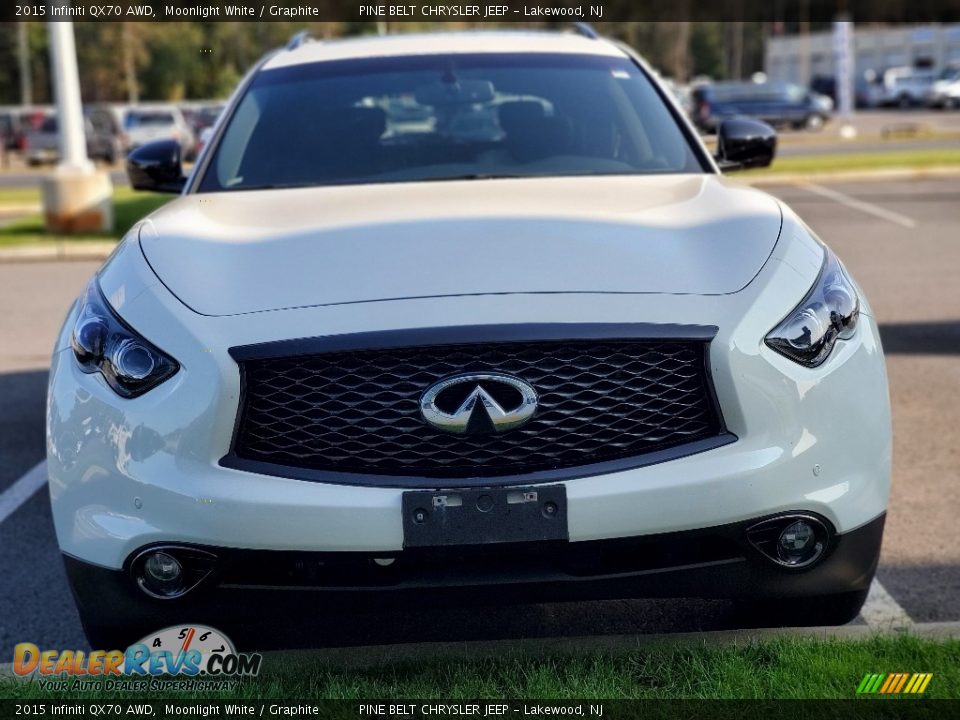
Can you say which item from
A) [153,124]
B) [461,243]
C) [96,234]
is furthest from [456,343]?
[153,124]

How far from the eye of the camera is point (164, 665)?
3.08m

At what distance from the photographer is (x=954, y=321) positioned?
807 cm

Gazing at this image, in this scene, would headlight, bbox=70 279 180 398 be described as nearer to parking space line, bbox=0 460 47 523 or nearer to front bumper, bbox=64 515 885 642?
front bumper, bbox=64 515 885 642

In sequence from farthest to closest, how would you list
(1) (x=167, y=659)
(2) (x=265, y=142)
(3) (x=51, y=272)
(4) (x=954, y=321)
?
(3) (x=51, y=272), (4) (x=954, y=321), (2) (x=265, y=142), (1) (x=167, y=659)

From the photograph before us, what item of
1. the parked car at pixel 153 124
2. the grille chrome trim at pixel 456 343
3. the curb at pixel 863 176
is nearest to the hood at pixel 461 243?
the grille chrome trim at pixel 456 343

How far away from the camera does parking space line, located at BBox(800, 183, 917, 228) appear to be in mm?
13745

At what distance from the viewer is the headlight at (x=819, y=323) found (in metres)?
2.91

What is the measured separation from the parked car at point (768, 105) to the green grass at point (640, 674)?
146 feet

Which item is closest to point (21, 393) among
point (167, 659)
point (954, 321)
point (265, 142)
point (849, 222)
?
point (265, 142)

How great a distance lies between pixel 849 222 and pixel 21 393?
9.41m

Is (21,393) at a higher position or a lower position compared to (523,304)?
lower

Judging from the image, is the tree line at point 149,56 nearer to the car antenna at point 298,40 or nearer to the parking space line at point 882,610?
the car antenna at point 298,40

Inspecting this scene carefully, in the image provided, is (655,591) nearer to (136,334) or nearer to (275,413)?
(275,413)

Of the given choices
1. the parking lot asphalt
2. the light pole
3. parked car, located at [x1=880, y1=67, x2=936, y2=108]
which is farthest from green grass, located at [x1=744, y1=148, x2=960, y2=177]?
parked car, located at [x1=880, y1=67, x2=936, y2=108]
